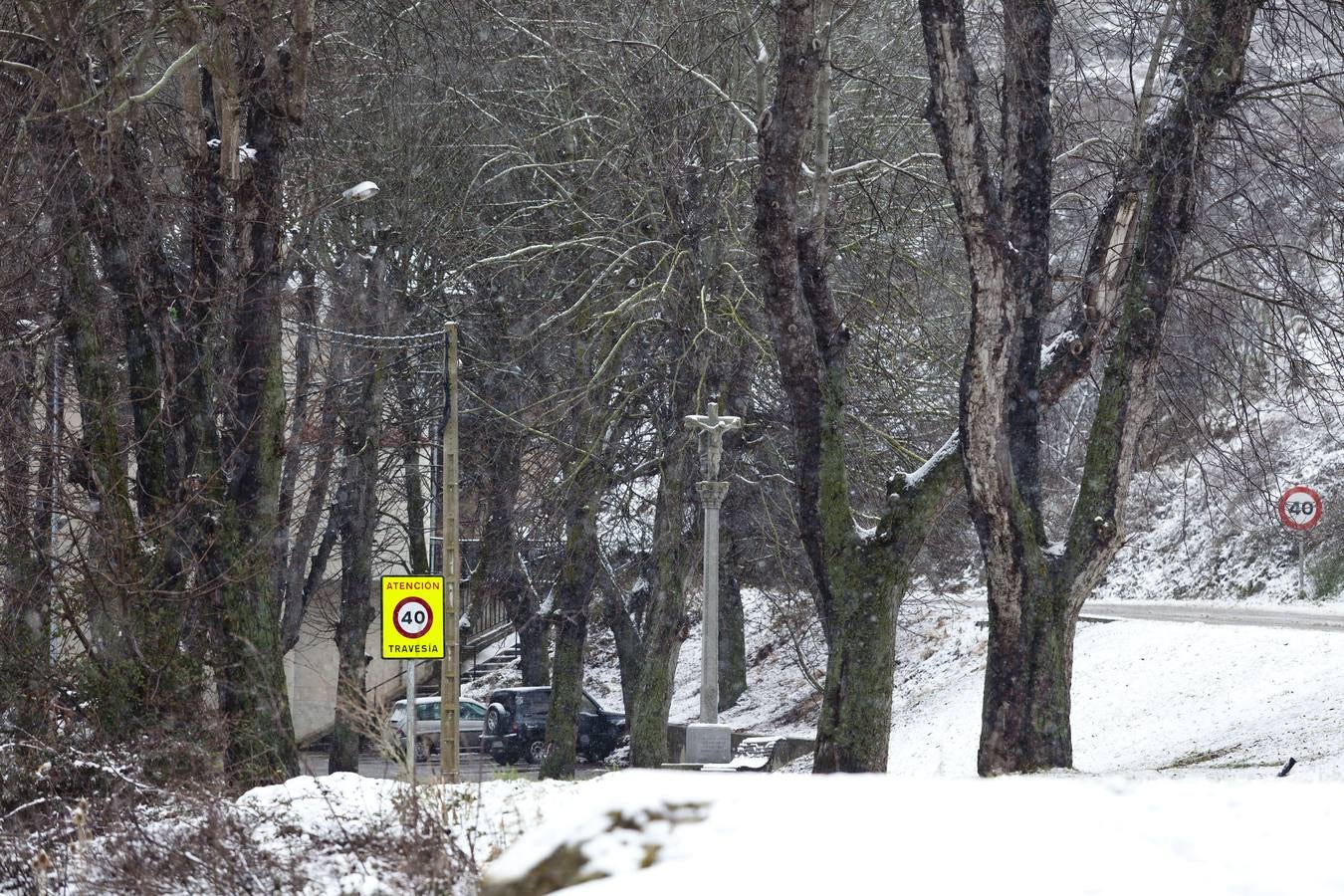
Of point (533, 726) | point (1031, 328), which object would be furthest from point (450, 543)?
point (533, 726)

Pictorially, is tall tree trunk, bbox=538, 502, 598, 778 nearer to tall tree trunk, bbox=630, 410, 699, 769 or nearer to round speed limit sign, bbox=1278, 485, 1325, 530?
tall tree trunk, bbox=630, 410, 699, 769

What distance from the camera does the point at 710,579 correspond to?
21.0 m

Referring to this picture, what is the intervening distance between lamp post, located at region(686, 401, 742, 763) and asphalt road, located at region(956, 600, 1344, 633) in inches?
423

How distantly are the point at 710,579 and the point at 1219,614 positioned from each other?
14542mm

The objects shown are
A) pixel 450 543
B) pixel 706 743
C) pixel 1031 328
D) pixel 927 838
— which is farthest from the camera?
pixel 706 743

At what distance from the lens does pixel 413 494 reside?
26984mm

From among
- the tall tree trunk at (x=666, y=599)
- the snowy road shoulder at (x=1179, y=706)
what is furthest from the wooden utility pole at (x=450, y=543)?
the snowy road shoulder at (x=1179, y=706)

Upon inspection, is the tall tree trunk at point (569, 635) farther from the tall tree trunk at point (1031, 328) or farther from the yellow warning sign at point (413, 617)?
the tall tree trunk at point (1031, 328)

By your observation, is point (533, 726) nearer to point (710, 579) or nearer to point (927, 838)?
point (710, 579)

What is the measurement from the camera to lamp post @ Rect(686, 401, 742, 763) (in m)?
19.8

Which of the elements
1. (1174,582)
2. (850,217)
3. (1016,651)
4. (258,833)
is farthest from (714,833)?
(1174,582)

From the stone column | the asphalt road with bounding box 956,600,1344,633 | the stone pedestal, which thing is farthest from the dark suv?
the stone pedestal

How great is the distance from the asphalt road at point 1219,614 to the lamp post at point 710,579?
1074cm

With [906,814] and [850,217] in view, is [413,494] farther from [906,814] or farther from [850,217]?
[906,814]
